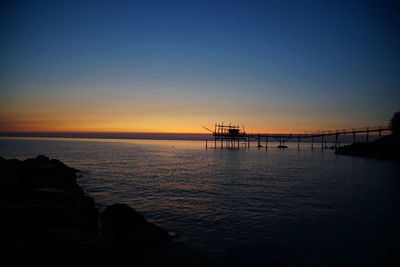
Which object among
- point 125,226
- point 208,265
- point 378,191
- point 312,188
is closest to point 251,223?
point 208,265

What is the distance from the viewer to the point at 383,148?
4653 cm

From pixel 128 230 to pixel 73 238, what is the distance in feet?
6.36

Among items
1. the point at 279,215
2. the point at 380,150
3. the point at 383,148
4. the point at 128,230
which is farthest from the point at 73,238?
the point at 383,148

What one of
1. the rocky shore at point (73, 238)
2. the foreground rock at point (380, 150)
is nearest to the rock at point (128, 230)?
the rocky shore at point (73, 238)

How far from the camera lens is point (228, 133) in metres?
78.7

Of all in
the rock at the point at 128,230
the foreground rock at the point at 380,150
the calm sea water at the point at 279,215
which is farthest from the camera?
the foreground rock at the point at 380,150

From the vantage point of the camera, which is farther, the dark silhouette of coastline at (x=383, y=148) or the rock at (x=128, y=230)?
the dark silhouette of coastline at (x=383, y=148)

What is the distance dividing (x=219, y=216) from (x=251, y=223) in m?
1.53

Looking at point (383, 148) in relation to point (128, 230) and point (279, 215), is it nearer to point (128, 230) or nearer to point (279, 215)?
point (279, 215)

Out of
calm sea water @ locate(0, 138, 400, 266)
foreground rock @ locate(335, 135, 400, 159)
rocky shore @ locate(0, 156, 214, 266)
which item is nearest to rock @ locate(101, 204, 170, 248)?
rocky shore @ locate(0, 156, 214, 266)

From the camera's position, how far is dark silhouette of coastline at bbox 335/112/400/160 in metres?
44.1

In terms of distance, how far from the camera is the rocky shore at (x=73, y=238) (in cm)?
485

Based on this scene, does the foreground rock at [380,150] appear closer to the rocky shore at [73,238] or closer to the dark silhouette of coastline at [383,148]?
the dark silhouette of coastline at [383,148]

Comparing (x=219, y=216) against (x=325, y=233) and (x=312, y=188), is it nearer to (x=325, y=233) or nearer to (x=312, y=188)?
(x=325, y=233)
